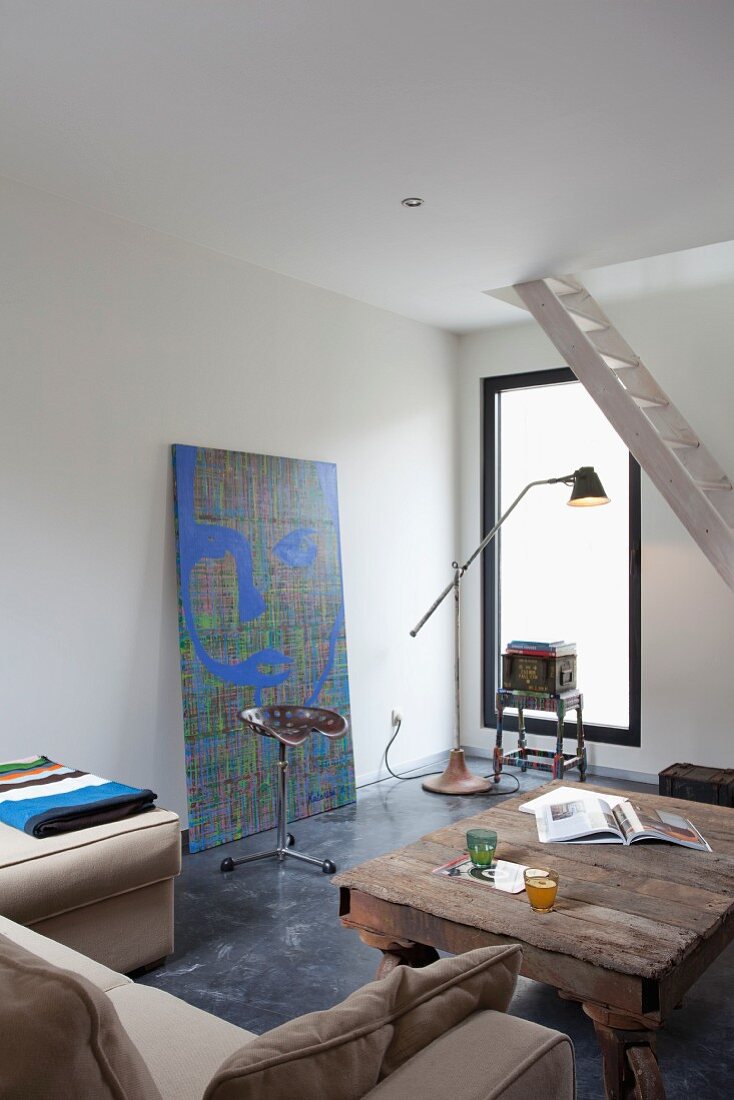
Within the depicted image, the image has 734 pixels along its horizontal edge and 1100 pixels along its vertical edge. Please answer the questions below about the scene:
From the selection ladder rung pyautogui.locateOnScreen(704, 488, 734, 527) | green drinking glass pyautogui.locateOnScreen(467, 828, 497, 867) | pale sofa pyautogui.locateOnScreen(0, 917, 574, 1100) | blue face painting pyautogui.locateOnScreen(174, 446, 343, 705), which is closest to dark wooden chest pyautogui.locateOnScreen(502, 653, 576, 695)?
blue face painting pyautogui.locateOnScreen(174, 446, 343, 705)

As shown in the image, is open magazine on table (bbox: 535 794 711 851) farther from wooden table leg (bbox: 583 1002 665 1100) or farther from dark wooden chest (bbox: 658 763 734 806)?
dark wooden chest (bbox: 658 763 734 806)

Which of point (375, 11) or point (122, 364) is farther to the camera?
point (122, 364)

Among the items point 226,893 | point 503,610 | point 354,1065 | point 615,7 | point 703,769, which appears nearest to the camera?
point 354,1065

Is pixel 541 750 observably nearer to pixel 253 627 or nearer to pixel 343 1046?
pixel 253 627

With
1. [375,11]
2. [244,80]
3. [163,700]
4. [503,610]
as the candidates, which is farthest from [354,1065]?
[503,610]

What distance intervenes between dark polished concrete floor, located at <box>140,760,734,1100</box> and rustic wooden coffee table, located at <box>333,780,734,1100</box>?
40 cm

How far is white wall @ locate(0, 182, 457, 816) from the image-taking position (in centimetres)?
355

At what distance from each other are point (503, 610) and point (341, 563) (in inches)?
59.8

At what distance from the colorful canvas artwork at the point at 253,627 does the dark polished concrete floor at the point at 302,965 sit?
12.2 inches

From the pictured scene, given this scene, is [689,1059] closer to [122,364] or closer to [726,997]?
[726,997]

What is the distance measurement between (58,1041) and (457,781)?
4307mm

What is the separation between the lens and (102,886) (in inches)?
105

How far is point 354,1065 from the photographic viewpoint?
1.03 meters

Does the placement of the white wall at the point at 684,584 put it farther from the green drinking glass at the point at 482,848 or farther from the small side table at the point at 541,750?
the green drinking glass at the point at 482,848
